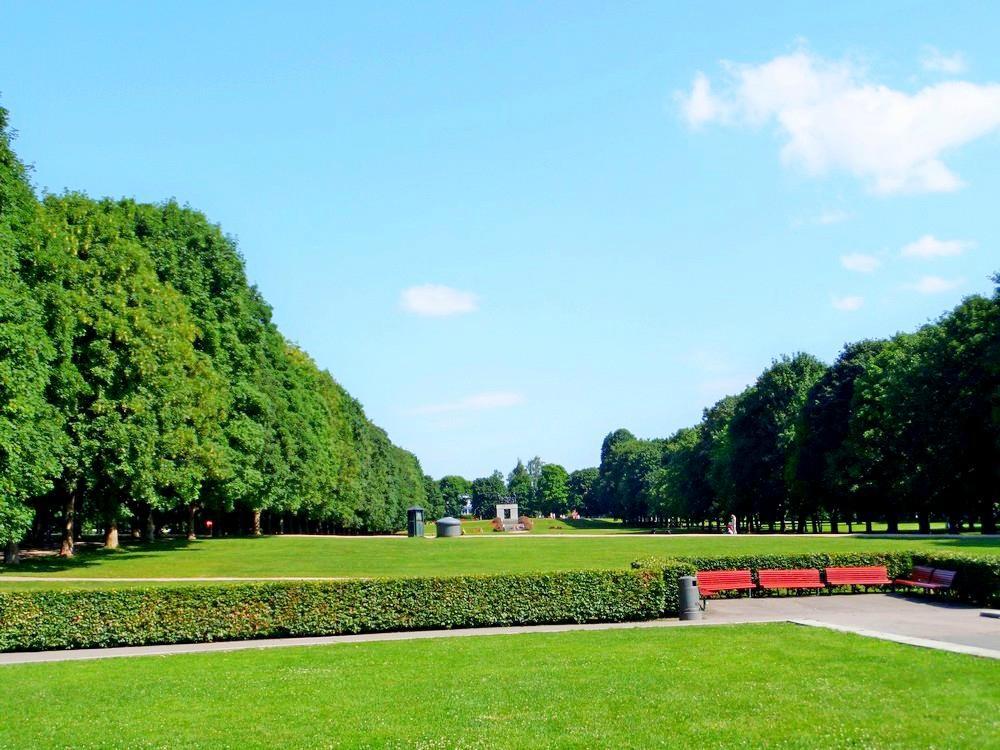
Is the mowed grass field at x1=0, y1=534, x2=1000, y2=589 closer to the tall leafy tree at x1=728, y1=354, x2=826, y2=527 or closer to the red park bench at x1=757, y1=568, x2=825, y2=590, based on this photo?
the red park bench at x1=757, y1=568, x2=825, y2=590

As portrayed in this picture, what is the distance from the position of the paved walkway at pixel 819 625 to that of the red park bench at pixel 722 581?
22.7 inches

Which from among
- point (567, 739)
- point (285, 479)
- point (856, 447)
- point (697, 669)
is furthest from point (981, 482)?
point (567, 739)

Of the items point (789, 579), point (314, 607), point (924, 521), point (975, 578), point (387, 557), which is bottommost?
point (387, 557)

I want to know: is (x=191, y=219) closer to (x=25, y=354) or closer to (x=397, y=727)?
(x=25, y=354)

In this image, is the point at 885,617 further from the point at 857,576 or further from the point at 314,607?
the point at 314,607

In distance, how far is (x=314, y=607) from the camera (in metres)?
21.5

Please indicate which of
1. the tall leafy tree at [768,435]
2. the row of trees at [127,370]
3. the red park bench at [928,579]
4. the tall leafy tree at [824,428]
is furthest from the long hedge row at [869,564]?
the tall leafy tree at [768,435]

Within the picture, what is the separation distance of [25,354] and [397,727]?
79.6 feet

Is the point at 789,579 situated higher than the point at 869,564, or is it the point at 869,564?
the point at 869,564

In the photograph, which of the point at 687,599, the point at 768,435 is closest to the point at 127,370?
A: the point at 687,599

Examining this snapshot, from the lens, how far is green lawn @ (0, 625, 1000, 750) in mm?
10742

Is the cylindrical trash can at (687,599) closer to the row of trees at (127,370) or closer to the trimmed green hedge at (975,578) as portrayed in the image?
the trimmed green hedge at (975,578)

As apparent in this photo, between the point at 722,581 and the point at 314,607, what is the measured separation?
40.5 ft

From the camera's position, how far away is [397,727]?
37.6 ft
